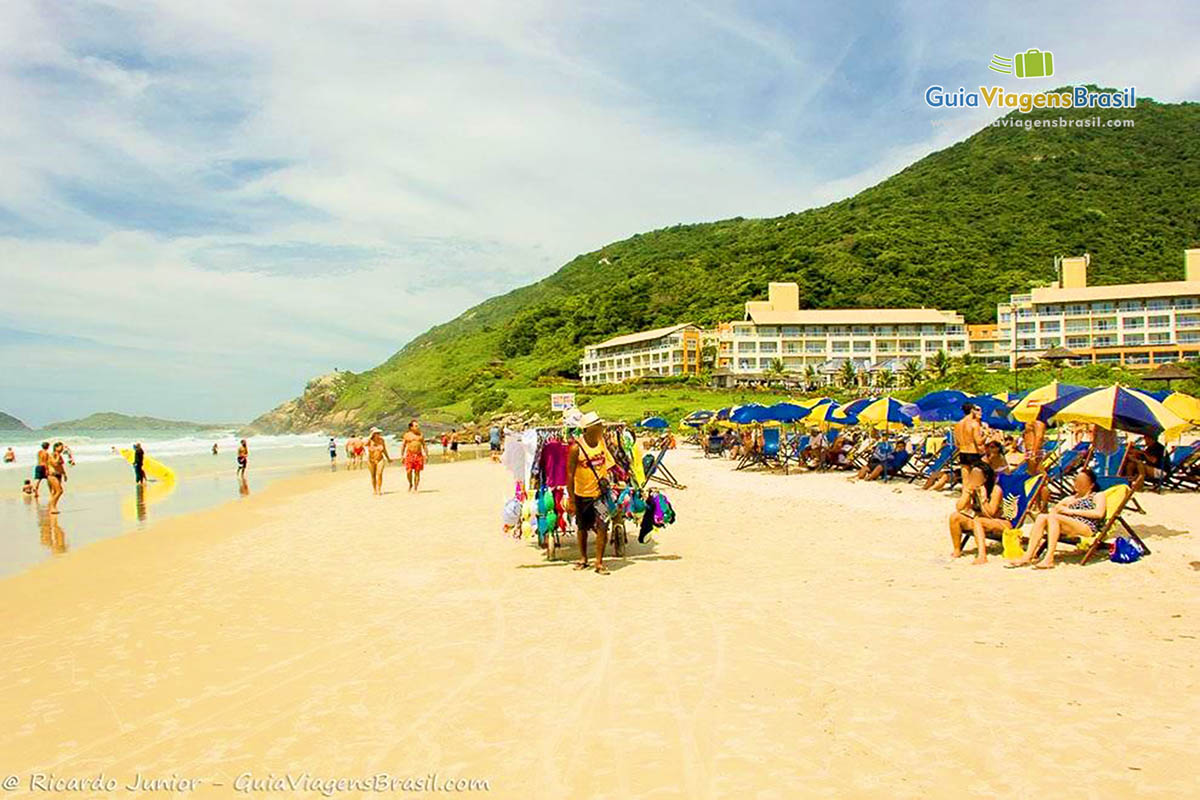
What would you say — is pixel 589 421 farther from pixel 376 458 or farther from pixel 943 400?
pixel 376 458

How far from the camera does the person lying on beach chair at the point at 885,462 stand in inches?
596

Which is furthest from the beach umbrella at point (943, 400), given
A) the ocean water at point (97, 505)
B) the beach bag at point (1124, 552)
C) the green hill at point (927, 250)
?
the green hill at point (927, 250)

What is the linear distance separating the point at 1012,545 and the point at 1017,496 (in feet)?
2.48

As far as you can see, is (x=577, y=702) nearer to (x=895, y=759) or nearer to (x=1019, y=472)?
(x=895, y=759)

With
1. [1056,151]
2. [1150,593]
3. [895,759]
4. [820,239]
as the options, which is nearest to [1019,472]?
[1150,593]

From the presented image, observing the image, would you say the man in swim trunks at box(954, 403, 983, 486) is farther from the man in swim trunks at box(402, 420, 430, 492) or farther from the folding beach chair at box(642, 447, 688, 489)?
the man in swim trunks at box(402, 420, 430, 492)

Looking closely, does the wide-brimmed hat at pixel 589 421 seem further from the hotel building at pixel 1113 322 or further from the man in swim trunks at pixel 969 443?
the hotel building at pixel 1113 322

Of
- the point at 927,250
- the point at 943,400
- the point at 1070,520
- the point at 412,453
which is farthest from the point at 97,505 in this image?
the point at 927,250

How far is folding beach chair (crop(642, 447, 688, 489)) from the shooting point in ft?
33.2

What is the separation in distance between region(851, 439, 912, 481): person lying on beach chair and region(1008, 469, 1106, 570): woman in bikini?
805cm

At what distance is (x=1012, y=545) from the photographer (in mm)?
7094

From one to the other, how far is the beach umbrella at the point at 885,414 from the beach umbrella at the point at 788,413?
2020 mm

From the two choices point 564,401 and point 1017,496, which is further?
point 564,401

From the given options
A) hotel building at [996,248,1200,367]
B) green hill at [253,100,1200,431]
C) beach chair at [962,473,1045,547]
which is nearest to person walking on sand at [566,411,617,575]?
beach chair at [962,473,1045,547]
